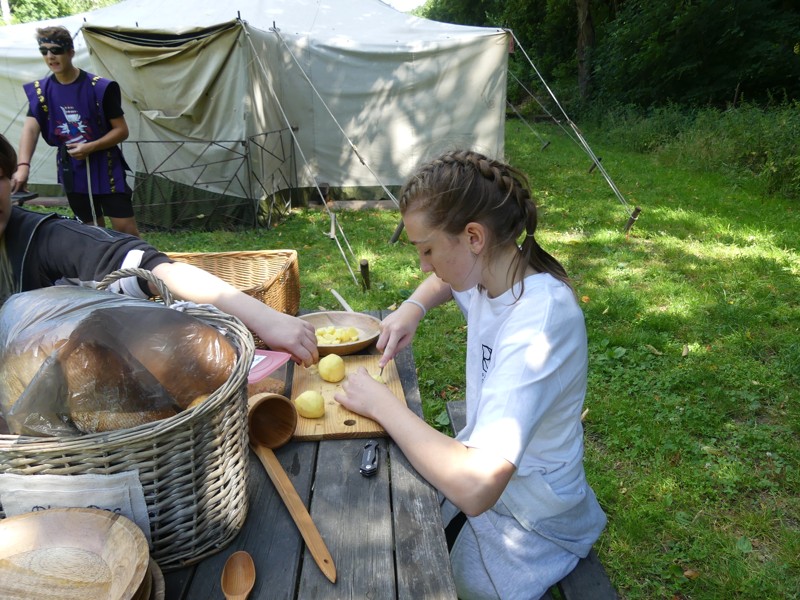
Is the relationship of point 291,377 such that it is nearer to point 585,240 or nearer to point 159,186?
point 585,240

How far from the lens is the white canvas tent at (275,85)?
6.62m

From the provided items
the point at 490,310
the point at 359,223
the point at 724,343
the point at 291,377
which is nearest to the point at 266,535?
the point at 291,377

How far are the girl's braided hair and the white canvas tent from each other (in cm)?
534

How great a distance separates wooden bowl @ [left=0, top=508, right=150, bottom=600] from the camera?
0.82 meters

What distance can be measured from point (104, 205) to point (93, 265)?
10.0ft

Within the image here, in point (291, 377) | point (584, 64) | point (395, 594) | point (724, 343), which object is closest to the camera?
point (395, 594)

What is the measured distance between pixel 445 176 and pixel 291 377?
761mm

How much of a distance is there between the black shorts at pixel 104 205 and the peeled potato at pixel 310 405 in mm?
3589

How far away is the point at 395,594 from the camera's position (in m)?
0.95

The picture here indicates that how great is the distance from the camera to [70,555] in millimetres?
870

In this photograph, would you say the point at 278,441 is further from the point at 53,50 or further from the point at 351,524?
the point at 53,50

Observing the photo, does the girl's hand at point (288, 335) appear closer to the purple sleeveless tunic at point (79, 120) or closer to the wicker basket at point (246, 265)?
the wicker basket at point (246, 265)

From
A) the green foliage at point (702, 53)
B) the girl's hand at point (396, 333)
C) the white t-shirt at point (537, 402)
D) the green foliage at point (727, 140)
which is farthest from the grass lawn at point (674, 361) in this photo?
the green foliage at point (702, 53)

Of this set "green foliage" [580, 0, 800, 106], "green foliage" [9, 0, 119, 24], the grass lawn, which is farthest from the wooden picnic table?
"green foliage" [9, 0, 119, 24]
